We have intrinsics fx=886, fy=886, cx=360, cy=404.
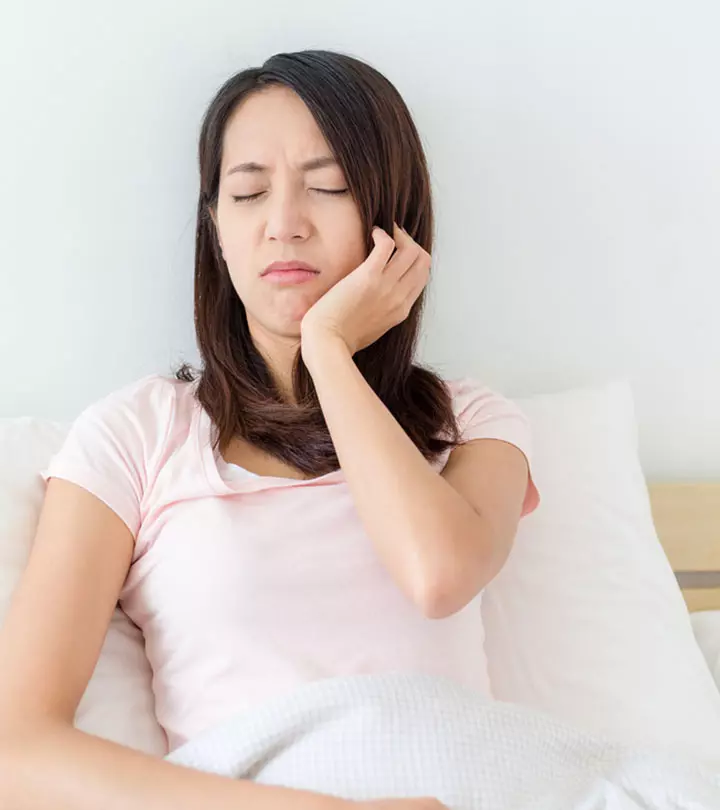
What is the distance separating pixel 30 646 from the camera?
81 centimetres

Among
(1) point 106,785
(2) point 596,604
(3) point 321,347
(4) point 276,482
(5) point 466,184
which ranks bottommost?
(2) point 596,604

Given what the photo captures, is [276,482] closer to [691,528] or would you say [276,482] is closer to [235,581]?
[235,581]

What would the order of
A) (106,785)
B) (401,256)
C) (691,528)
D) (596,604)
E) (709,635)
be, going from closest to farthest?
(106,785), (401,256), (596,604), (709,635), (691,528)

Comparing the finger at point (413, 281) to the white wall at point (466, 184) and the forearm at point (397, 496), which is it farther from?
the white wall at point (466, 184)

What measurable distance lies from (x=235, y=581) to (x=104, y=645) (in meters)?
0.19

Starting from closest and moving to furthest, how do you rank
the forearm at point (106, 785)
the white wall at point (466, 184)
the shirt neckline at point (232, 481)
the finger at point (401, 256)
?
1. the forearm at point (106, 785)
2. the shirt neckline at point (232, 481)
3. the finger at point (401, 256)
4. the white wall at point (466, 184)

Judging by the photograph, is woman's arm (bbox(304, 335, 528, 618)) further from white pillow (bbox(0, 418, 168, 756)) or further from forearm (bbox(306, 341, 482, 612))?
white pillow (bbox(0, 418, 168, 756))

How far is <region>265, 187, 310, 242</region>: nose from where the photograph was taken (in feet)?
3.33

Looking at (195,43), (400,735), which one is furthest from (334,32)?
(400,735)

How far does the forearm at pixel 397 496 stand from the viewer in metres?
0.88

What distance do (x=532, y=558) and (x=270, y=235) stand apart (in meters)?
0.57

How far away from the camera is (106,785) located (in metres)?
0.74

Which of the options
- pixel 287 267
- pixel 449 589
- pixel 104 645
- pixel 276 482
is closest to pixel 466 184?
pixel 287 267

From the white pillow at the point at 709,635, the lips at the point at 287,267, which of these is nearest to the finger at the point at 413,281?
the lips at the point at 287,267
